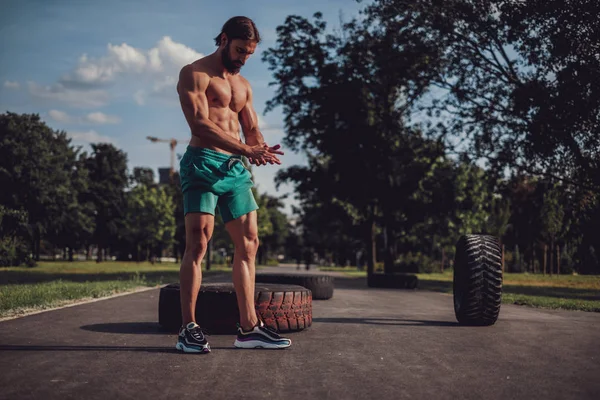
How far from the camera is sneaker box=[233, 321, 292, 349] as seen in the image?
15.9 feet

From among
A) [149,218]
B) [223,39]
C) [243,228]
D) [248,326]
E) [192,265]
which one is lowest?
[248,326]

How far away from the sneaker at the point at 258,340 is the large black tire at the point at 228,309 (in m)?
0.71

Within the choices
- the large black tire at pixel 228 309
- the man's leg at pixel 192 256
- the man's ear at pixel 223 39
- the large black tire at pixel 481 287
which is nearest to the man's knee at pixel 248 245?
the man's leg at pixel 192 256

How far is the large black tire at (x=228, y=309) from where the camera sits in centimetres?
568

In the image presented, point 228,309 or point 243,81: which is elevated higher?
point 243,81

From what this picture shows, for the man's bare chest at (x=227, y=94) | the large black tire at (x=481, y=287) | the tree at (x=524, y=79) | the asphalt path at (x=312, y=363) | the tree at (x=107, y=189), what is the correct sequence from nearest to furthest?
the asphalt path at (x=312, y=363) → the man's bare chest at (x=227, y=94) → the large black tire at (x=481, y=287) → the tree at (x=524, y=79) → the tree at (x=107, y=189)

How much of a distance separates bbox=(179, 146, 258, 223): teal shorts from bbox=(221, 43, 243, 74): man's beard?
28.3 inches

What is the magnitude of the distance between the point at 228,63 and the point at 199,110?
50 centimetres

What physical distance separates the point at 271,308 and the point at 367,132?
2037 centimetres

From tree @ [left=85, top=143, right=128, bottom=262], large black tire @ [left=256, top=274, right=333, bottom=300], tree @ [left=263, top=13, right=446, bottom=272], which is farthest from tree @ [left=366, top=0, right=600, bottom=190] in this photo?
tree @ [left=85, top=143, right=128, bottom=262]

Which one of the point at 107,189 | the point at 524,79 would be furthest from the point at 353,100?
the point at 107,189

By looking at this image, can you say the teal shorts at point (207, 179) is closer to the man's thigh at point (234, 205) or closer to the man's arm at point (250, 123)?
the man's thigh at point (234, 205)

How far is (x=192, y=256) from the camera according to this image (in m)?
4.82

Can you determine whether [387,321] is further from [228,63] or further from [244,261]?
[228,63]
